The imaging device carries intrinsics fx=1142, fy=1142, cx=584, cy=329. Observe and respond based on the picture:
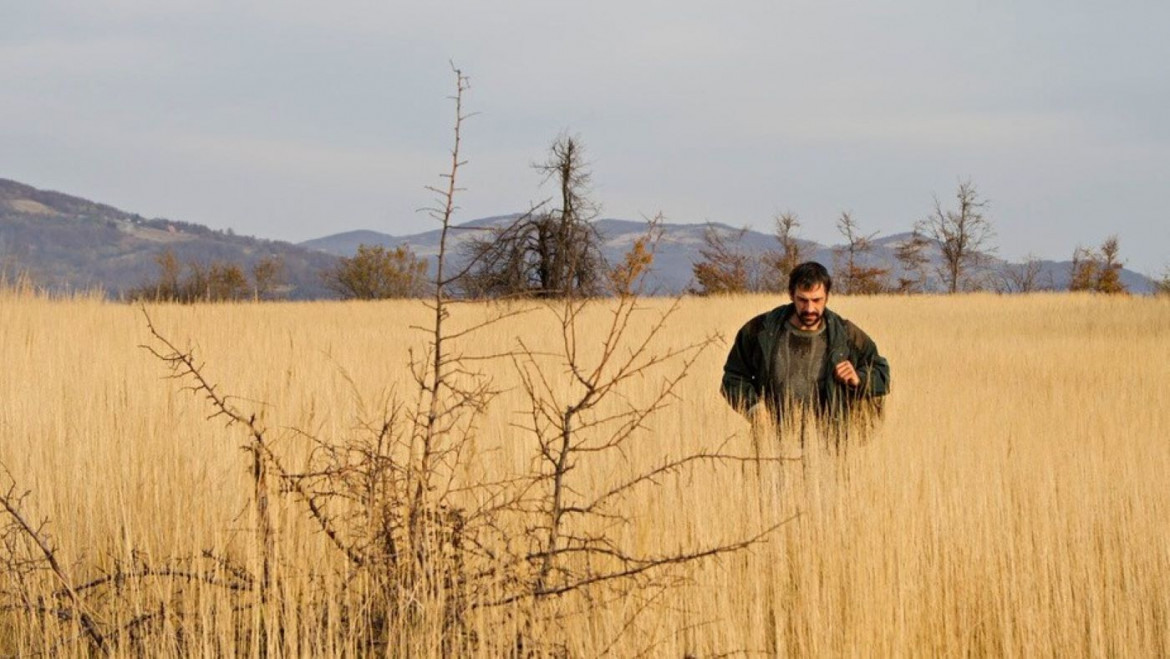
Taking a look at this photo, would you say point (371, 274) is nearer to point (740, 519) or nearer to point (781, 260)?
point (781, 260)

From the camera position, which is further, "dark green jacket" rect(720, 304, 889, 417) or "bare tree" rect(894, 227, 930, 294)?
"bare tree" rect(894, 227, 930, 294)

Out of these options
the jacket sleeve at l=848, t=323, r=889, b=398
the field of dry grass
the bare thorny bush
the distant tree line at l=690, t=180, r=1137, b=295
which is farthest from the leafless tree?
the bare thorny bush

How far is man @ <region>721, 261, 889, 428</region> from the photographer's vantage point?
594cm

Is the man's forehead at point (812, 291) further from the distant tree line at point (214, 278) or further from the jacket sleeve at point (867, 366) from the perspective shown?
the distant tree line at point (214, 278)

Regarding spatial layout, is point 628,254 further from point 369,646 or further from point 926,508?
point 926,508

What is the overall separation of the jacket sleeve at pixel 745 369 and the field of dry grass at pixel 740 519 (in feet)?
0.91

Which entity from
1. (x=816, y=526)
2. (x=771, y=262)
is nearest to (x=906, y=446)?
(x=816, y=526)

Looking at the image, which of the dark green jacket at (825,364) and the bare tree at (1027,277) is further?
the bare tree at (1027,277)

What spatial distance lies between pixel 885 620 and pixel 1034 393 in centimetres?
771

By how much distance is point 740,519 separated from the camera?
502cm

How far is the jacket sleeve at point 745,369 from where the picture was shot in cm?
602

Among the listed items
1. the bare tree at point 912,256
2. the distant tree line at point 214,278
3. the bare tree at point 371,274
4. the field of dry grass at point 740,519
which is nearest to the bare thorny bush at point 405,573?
the field of dry grass at point 740,519

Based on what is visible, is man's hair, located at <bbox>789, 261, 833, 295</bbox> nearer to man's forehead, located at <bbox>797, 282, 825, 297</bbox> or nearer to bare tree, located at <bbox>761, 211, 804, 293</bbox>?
man's forehead, located at <bbox>797, 282, 825, 297</bbox>

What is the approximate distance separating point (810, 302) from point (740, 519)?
51.0 inches
